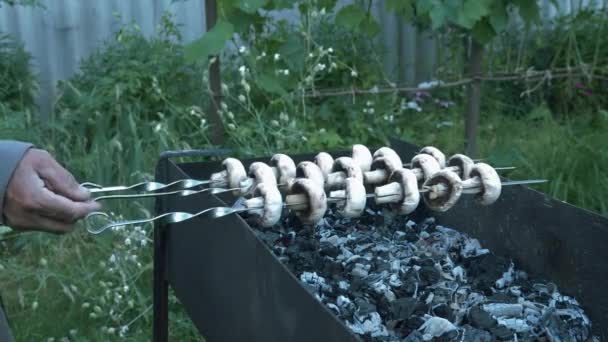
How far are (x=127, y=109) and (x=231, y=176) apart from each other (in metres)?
2.42

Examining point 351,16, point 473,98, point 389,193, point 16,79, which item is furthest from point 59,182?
point 16,79

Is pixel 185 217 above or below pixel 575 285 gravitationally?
above

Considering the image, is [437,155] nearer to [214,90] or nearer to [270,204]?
[270,204]

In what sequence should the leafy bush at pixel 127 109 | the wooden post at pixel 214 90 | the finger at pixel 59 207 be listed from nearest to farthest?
the finger at pixel 59 207
the wooden post at pixel 214 90
the leafy bush at pixel 127 109

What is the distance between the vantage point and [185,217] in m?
1.34

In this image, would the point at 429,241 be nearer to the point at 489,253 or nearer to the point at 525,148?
the point at 489,253

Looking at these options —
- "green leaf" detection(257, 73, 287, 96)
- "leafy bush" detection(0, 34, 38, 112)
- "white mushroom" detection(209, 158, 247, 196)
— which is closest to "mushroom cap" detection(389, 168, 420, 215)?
"white mushroom" detection(209, 158, 247, 196)

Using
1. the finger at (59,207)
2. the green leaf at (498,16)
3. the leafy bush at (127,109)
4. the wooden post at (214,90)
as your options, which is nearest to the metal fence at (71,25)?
the leafy bush at (127,109)

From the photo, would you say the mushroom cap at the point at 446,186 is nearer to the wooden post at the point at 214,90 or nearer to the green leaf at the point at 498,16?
the green leaf at the point at 498,16

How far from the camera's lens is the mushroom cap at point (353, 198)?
1.44 m

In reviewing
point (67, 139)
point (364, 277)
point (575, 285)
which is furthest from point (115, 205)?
point (575, 285)

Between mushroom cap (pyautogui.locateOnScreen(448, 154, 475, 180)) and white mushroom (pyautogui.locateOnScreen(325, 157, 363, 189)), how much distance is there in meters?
0.23

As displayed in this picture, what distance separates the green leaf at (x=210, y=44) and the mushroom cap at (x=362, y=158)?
116 cm

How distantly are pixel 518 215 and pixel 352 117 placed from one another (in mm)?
2379
